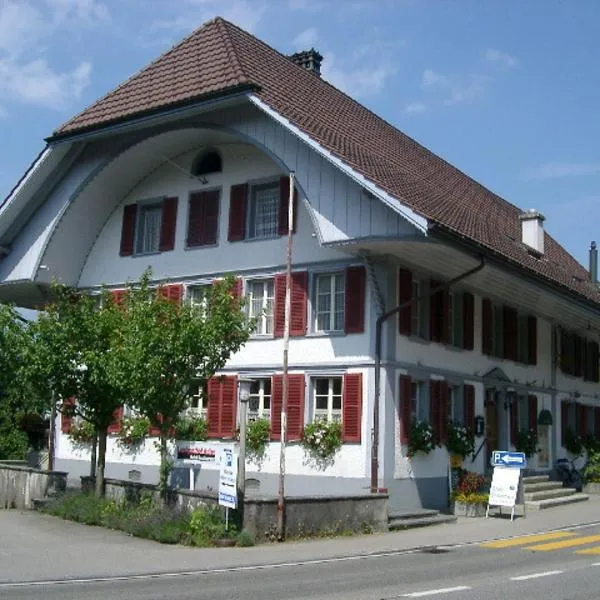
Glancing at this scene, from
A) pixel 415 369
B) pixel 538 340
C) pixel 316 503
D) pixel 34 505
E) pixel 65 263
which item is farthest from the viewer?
pixel 538 340

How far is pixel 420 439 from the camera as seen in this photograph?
69.0ft

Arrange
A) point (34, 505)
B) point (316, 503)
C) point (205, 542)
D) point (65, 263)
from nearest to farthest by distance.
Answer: point (205, 542) < point (316, 503) < point (34, 505) < point (65, 263)

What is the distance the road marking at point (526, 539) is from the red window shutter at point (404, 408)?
3762 millimetres

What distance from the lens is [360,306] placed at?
20.9 m

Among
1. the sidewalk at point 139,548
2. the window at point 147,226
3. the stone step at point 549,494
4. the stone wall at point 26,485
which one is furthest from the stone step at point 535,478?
the stone wall at point 26,485

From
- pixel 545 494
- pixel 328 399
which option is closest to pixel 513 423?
pixel 545 494

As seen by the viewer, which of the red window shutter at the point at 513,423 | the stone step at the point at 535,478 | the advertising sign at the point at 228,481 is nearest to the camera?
the advertising sign at the point at 228,481

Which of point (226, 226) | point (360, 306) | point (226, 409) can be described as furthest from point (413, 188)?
point (226, 409)

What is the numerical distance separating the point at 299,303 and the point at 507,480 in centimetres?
584

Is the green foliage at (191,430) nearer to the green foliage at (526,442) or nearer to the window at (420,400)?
the window at (420,400)

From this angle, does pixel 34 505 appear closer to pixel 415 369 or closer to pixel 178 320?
pixel 178 320

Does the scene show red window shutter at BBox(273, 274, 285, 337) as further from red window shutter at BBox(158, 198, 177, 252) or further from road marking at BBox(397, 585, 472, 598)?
road marking at BBox(397, 585, 472, 598)

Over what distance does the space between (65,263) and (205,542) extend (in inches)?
466

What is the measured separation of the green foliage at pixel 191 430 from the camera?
902 inches
